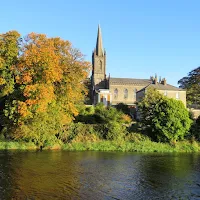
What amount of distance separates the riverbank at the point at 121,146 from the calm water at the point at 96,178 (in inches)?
289

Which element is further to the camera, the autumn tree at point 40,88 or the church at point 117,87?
the church at point 117,87

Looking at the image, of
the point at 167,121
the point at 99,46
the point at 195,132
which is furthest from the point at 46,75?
the point at 99,46

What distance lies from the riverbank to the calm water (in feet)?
24.1

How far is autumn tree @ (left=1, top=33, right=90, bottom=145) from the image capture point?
24.6 metres

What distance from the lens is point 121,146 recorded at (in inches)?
1470

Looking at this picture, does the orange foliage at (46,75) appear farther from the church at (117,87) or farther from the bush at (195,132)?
the church at (117,87)

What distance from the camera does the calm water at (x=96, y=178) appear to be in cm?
1560

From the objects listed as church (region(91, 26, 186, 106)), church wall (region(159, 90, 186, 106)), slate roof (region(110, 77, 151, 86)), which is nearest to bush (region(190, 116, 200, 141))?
church (region(91, 26, 186, 106))

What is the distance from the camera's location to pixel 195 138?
40656 mm

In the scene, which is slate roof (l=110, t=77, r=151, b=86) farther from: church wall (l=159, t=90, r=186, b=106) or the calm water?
the calm water

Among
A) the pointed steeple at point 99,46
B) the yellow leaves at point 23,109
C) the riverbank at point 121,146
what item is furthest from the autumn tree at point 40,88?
the pointed steeple at point 99,46

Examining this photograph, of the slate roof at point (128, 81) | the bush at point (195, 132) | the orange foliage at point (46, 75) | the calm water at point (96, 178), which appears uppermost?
the slate roof at point (128, 81)

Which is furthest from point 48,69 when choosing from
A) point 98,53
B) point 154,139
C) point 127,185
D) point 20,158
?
point 98,53

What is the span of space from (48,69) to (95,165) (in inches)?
374
